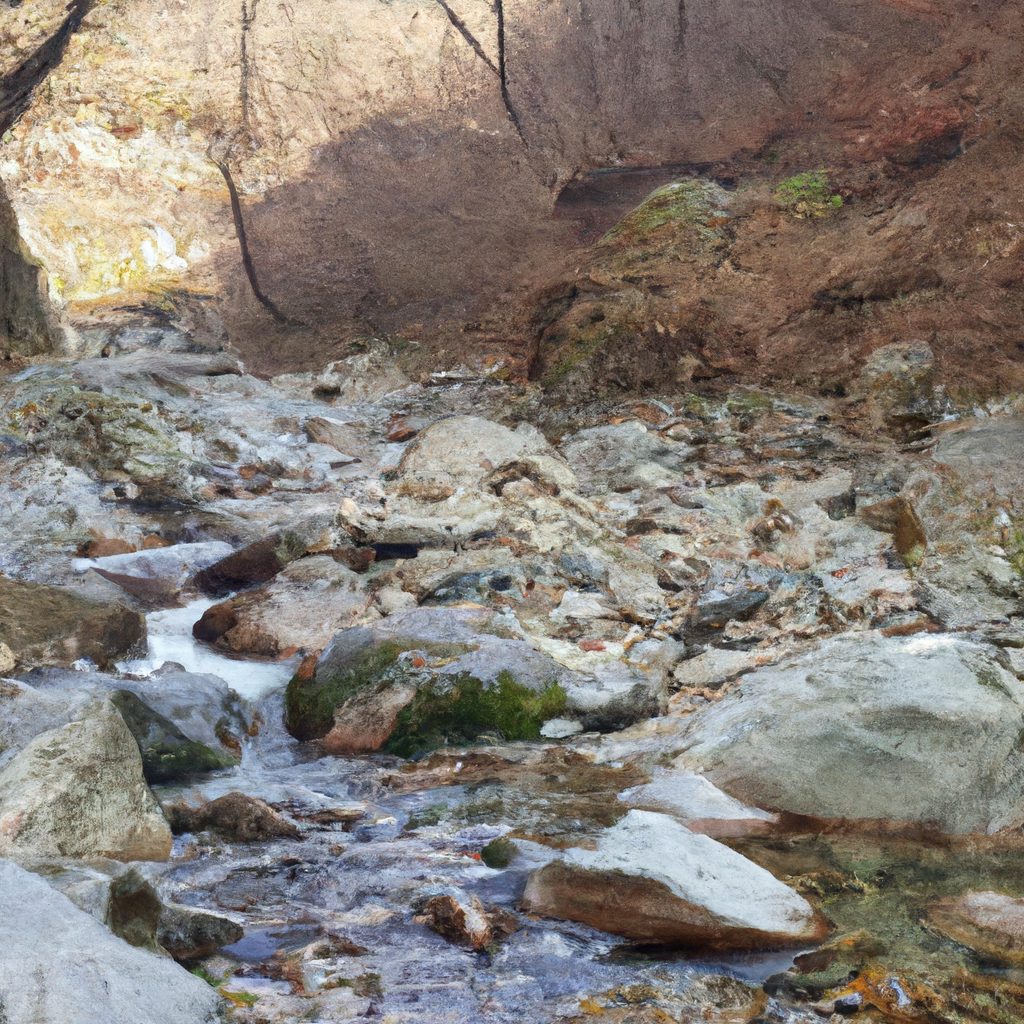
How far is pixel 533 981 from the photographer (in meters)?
1.97

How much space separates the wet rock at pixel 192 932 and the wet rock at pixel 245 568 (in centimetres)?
351

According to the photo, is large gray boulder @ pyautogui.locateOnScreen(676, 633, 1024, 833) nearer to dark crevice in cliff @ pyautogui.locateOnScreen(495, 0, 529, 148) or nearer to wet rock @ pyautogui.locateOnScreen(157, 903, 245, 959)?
wet rock @ pyautogui.locateOnScreen(157, 903, 245, 959)

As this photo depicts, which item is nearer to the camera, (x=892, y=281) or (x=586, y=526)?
(x=586, y=526)

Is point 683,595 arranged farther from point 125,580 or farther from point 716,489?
point 125,580

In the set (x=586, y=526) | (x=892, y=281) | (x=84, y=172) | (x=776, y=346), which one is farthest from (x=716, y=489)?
(x=84, y=172)

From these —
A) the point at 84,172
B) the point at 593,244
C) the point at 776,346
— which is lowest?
the point at 776,346

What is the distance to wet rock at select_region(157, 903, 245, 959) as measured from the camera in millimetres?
1945

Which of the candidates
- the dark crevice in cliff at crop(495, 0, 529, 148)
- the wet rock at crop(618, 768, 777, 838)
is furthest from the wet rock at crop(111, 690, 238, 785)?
the dark crevice in cliff at crop(495, 0, 529, 148)

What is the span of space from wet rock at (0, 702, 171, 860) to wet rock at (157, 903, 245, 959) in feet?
1.13

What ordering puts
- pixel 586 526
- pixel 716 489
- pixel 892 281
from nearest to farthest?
pixel 586 526, pixel 716 489, pixel 892 281

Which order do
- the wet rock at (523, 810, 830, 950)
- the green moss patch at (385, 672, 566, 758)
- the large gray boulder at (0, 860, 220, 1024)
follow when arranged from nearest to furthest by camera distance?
the large gray boulder at (0, 860, 220, 1024) → the wet rock at (523, 810, 830, 950) → the green moss patch at (385, 672, 566, 758)

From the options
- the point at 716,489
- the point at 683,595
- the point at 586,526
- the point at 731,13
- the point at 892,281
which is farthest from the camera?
the point at 731,13

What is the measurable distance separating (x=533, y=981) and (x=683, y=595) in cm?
345

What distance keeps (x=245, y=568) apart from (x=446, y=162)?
4.51 m
